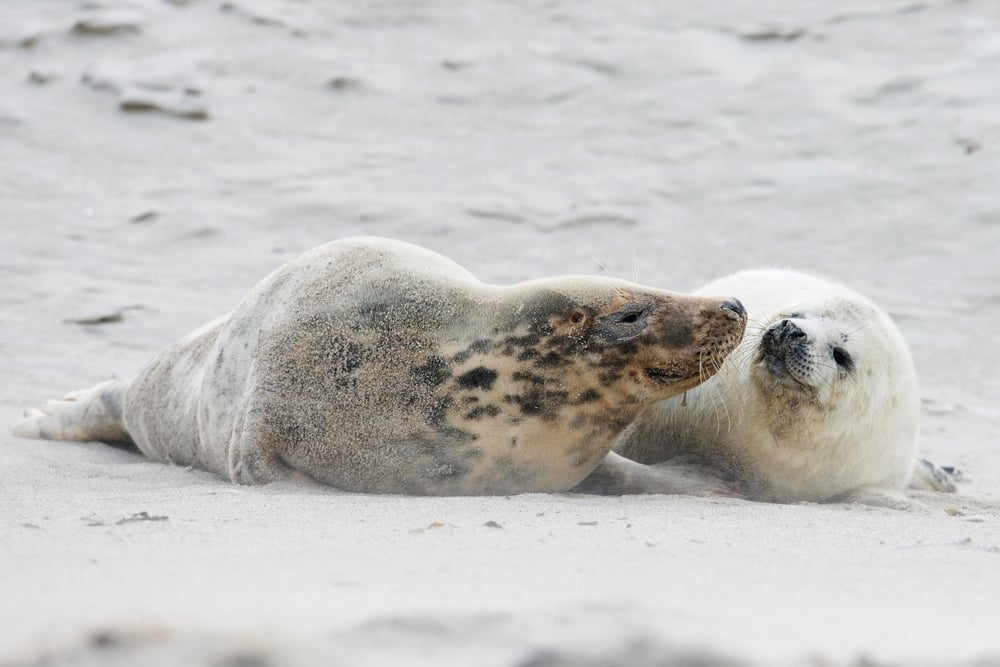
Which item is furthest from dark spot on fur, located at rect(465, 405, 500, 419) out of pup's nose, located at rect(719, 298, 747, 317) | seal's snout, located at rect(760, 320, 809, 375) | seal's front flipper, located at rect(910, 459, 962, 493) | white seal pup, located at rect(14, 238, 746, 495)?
seal's front flipper, located at rect(910, 459, 962, 493)

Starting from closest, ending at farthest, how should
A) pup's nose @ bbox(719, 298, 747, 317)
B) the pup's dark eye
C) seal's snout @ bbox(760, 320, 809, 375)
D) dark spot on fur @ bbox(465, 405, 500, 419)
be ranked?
dark spot on fur @ bbox(465, 405, 500, 419)
pup's nose @ bbox(719, 298, 747, 317)
seal's snout @ bbox(760, 320, 809, 375)
the pup's dark eye

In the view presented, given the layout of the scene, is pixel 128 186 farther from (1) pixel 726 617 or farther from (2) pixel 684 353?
(1) pixel 726 617

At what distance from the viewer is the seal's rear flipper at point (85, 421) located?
491 centimetres

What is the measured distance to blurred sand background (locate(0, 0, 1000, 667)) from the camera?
1941mm

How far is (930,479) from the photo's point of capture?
181 inches

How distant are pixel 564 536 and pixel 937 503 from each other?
1.86 m

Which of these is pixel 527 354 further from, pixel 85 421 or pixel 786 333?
pixel 85 421

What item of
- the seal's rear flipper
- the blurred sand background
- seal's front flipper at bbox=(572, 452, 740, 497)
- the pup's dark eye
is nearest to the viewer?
the blurred sand background

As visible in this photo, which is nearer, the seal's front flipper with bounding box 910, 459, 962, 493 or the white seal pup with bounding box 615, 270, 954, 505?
the white seal pup with bounding box 615, 270, 954, 505

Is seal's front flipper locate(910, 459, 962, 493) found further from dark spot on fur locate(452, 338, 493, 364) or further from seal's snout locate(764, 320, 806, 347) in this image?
dark spot on fur locate(452, 338, 493, 364)

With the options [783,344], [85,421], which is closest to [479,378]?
[783,344]

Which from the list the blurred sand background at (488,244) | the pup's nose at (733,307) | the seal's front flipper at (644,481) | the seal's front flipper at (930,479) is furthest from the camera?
the seal's front flipper at (930,479)

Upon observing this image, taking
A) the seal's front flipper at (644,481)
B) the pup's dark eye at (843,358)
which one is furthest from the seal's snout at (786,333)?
the seal's front flipper at (644,481)

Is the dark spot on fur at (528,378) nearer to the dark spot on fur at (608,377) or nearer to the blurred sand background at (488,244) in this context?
the dark spot on fur at (608,377)
